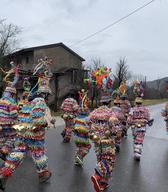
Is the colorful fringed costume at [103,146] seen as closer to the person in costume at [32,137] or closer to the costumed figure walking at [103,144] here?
the costumed figure walking at [103,144]

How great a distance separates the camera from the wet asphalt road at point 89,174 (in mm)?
5570

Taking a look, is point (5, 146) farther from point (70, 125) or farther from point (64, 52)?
point (64, 52)

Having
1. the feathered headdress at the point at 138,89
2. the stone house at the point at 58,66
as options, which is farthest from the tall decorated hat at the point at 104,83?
the stone house at the point at 58,66

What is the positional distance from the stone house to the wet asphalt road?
65.4 feet

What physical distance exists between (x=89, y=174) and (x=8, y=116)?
2.22m

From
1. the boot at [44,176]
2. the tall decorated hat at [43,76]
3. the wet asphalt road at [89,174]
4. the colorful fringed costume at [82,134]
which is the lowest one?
the wet asphalt road at [89,174]

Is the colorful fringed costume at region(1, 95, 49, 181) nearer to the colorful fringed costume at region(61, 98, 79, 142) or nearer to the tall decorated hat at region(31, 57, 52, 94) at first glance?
the tall decorated hat at region(31, 57, 52, 94)

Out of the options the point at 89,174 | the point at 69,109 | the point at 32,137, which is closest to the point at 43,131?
the point at 32,137

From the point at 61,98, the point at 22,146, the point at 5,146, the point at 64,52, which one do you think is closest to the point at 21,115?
the point at 22,146

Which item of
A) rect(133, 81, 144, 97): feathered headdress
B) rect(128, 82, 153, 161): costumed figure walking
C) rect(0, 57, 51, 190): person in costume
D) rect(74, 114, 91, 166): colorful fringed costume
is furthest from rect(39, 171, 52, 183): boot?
rect(133, 81, 144, 97): feathered headdress

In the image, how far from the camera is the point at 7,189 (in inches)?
212

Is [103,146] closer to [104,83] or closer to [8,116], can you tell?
[104,83]

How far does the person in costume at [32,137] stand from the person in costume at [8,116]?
568 mm

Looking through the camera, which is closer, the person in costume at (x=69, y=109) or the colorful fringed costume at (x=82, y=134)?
the colorful fringed costume at (x=82, y=134)
